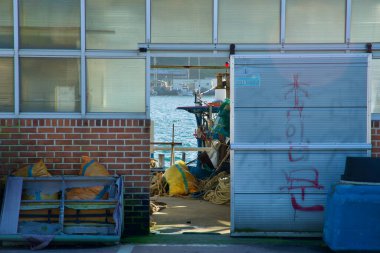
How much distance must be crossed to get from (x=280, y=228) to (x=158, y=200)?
426 centimetres

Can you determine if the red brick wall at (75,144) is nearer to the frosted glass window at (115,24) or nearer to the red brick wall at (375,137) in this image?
the frosted glass window at (115,24)

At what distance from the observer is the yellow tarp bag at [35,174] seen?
26.4 ft

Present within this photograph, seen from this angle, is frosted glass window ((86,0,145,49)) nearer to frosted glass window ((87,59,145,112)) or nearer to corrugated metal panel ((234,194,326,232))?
frosted glass window ((87,59,145,112))

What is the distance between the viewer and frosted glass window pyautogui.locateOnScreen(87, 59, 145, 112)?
8.47 metres

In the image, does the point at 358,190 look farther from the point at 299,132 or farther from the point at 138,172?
the point at 138,172

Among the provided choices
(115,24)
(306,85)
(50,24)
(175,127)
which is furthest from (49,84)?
(175,127)

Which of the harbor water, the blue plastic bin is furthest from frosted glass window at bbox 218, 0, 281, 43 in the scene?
the harbor water

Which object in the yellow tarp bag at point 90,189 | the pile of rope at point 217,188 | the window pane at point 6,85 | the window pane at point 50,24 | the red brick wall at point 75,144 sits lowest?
the pile of rope at point 217,188

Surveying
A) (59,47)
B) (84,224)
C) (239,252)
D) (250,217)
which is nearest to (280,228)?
(250,217)

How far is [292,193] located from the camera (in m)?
8.35

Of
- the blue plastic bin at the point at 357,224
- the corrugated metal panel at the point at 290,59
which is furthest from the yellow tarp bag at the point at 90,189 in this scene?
the blue plastic bin at the point at 357,224

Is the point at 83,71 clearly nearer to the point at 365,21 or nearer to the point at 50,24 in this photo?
the point at 50,24

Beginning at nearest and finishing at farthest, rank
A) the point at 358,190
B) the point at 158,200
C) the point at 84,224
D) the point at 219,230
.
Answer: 1. the point at 358,190
2. the point at 84,224
3. the point at 219,230
4. the point at 158,200

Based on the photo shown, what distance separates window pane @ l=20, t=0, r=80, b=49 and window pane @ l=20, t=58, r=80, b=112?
23 cm
